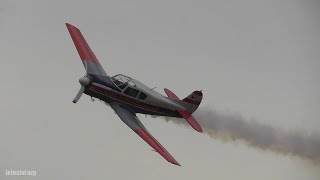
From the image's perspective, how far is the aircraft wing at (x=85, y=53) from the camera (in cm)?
4606

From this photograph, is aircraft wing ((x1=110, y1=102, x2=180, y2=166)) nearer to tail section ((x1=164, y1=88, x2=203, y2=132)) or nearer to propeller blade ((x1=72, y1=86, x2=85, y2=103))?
propeller blade ((x1=72, y1=86, x2=85, y2=103))

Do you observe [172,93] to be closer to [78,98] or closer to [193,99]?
[193,99]

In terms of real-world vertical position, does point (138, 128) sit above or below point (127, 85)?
below

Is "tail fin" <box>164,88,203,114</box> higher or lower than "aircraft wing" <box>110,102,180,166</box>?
higher

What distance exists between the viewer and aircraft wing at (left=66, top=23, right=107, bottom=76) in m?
46.1

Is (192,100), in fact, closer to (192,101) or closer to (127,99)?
(192,101)

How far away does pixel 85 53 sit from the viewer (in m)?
47.8

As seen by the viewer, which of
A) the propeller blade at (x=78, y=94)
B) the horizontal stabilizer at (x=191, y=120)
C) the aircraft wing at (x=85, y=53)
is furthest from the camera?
the aircraft wing at (x=85, y=53)

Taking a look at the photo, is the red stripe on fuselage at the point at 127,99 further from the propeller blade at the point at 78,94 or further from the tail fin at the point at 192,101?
the tail fin at the point at 192,101

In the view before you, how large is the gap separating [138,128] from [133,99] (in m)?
2.64

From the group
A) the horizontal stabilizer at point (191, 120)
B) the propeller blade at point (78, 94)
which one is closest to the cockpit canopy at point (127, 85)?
the propeller blade at point (78, 94)

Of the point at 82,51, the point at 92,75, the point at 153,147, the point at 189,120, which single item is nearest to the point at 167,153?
the point at 153,147

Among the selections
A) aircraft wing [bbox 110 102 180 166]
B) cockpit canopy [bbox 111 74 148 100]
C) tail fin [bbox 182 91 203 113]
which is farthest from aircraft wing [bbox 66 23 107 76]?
tail fin [bbox 182 91 203 113]

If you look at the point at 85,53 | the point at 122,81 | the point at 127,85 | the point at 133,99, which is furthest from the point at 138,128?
the point at 85,53
